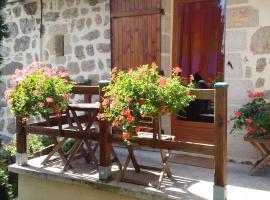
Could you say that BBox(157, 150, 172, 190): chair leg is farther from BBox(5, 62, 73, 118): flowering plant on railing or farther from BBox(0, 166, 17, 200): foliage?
BBox(0, 166, 17, 200): foliage

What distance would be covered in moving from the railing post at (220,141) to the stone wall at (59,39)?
111 inches

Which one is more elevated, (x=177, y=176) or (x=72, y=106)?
(x=72, y=106)

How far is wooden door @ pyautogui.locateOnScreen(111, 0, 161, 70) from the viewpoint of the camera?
507 centimetres

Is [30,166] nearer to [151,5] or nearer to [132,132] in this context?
[132,132]

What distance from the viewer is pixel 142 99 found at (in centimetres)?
332

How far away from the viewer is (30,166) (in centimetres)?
434

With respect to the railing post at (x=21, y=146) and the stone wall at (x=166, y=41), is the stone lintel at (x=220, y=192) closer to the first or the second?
the stone wall at (x=166, y=41)

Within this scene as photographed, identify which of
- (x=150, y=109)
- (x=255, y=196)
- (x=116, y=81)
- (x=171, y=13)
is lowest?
(x=255, y=196)

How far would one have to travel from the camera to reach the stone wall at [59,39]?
5738 millimetres

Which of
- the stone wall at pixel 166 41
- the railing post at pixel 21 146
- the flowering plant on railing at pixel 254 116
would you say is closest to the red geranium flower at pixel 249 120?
the flowering plant on railing at pixel 254 116

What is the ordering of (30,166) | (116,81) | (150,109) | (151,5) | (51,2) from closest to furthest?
(150,109)
(116,81)
(30,166)
(151,5)
(51,2)

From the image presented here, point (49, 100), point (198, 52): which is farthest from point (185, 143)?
point (198, 52)

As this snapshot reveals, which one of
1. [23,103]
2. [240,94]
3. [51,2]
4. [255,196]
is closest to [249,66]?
[240,94]

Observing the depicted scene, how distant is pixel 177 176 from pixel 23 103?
183 centimetres
